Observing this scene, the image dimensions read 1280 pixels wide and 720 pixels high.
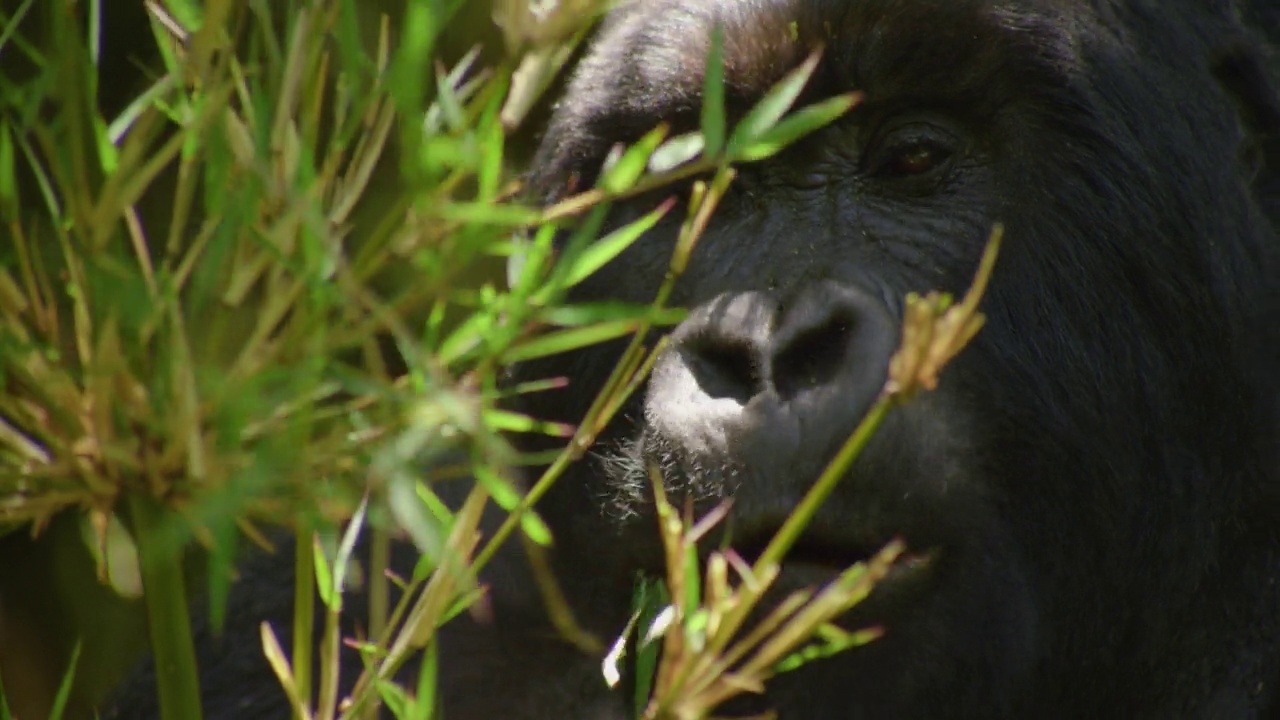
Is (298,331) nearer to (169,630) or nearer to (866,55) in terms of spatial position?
(169,630)

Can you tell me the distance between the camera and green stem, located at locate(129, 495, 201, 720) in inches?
A: 44.6

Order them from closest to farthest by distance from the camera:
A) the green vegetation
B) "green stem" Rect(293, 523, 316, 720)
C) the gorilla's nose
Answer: the green vegetation < "green stem" Rect(293, 523, 316, 720) < the gorilla's nose

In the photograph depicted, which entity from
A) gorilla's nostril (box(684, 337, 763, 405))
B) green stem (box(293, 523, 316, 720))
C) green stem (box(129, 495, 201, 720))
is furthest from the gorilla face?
green stem (box(129, 495, 201, 720))

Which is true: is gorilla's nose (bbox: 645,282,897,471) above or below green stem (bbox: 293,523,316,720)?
below

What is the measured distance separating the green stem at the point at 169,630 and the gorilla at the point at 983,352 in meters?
0.81

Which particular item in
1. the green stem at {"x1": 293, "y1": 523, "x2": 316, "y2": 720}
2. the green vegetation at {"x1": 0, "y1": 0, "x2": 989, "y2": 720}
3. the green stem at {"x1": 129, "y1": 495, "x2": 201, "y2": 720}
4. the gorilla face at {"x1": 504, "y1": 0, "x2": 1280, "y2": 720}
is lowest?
the gorilla face at {"x1": 504, "y1": 0, "x2": 1280, "y2": 720}

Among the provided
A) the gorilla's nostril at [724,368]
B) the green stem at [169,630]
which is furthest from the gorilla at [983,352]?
the green stem at [169,630]

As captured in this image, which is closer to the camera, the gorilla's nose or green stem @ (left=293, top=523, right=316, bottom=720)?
green stem @ (left=293, top=523, right=316, bottom=720)

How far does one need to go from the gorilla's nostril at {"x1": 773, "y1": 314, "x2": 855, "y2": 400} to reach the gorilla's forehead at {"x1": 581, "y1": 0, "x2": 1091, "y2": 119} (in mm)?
450

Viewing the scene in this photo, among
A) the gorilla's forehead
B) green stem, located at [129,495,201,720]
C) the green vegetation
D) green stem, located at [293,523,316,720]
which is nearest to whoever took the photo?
the green vegetation

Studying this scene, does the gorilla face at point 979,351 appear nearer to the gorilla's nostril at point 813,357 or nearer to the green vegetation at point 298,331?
the gorilla's nostril at point 813,357

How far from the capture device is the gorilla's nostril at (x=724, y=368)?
6.15 ft

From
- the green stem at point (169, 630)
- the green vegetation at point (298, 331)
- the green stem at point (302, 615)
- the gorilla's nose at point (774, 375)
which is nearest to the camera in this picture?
the green vegetation at point (298, 331)

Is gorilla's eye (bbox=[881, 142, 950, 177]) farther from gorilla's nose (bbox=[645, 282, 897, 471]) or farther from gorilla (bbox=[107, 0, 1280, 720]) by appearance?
gorilla's nose (bbox=[645, 282, 897, 471])
